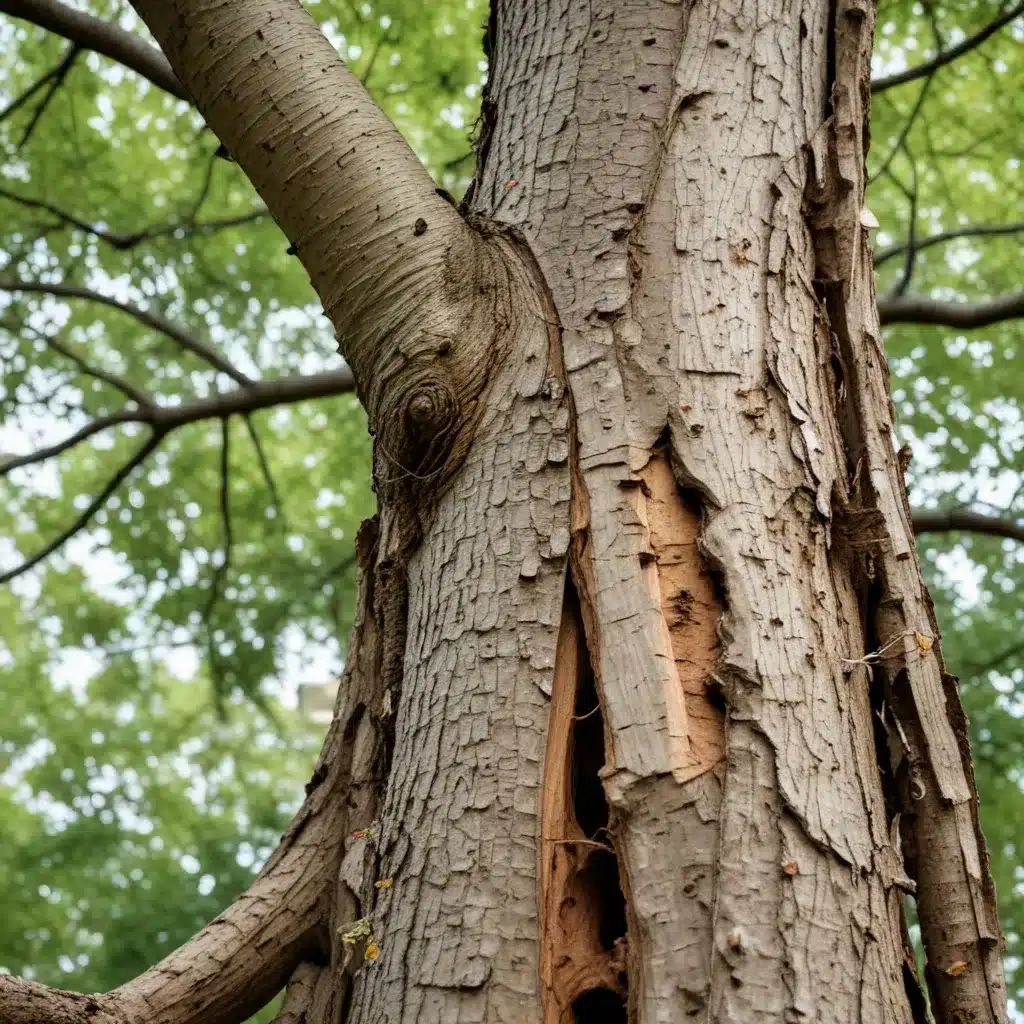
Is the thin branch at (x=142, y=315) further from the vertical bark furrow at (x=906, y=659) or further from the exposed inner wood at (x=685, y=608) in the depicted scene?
the exposed inner wood at (x=685, y=608)

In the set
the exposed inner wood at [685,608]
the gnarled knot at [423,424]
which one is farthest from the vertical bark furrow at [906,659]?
the gnarled knot at [423,424]

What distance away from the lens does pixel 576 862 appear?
5.24 ft

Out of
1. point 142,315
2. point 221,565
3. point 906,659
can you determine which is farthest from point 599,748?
point 221,565

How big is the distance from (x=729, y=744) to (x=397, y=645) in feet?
2.32

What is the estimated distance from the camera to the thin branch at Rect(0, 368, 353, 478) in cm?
486

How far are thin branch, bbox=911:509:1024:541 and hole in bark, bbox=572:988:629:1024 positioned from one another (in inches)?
137

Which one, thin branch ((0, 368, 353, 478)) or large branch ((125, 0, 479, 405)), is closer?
large branch ((125, 0, 479, 405))

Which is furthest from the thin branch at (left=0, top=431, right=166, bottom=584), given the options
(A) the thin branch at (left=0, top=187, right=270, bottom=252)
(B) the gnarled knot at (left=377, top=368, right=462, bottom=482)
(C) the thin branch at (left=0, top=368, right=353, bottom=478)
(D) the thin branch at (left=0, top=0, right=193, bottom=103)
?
(B) the gnarled knot at (left=377, top=368, right=462, bottom=482)

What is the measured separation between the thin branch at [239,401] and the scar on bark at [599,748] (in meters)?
3.27

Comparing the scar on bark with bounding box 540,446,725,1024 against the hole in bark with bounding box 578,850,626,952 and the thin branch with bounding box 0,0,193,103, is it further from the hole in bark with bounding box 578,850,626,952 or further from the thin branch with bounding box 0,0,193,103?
the thin branch with bounding box 0,0,193,103

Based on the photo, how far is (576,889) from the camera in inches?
62.8

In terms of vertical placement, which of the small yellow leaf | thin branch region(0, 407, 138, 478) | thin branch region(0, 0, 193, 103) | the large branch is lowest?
the small yellow leaf

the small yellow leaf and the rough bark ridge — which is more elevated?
the rough bark ridge

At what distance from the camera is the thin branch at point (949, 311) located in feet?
15.2
